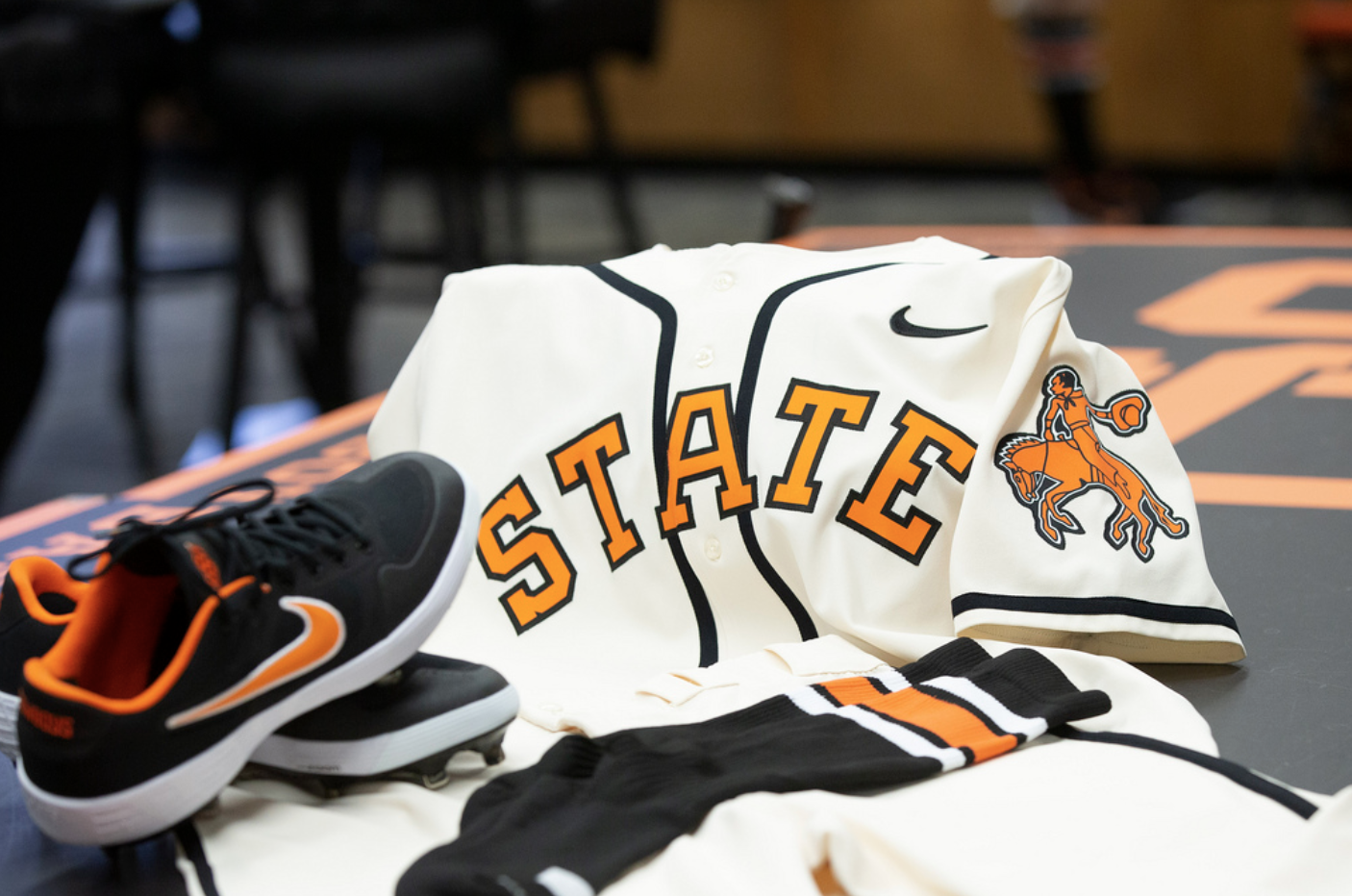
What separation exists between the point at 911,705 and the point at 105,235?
16.4 ft

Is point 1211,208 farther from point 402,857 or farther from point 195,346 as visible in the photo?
point 402,857

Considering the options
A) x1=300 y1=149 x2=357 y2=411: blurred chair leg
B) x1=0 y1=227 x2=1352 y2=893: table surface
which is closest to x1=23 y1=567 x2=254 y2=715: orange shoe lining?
x1=0 y1=227 x2=1352 y2=893: table surface

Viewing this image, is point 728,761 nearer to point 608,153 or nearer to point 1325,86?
point 608,153

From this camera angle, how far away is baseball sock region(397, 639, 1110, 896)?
0.60 metres

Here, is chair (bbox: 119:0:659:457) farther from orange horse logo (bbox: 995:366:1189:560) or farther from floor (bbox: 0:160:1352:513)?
orange horse logo (bbox: 995:366:1189:560)

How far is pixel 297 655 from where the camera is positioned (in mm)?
664

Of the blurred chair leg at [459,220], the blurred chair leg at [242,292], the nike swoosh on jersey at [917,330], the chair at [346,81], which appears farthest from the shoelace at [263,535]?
the blurred chair leg at [459,220]

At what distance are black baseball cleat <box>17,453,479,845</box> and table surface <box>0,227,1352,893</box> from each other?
8cm

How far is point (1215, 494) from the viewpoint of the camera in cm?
119

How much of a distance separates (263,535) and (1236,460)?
997mm

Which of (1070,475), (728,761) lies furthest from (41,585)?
(1070,475)

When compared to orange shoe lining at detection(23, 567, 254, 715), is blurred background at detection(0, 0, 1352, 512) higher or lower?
higher

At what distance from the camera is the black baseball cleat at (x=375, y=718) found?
0.70m

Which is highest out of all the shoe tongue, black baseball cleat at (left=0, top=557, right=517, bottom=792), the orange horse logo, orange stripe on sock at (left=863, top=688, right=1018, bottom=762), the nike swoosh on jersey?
the nike swoosh on jersey
